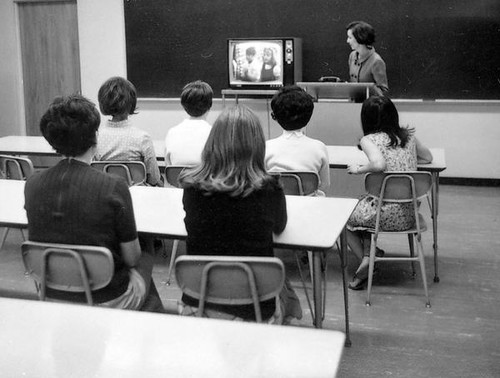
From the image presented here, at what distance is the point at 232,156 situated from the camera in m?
2.27

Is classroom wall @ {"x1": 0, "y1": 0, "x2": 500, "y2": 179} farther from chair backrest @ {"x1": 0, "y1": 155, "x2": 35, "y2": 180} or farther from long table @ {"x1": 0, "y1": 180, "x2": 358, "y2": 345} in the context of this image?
long table @ {"x1": 0, "y1": 180, "x2": 358, "y2": 345}

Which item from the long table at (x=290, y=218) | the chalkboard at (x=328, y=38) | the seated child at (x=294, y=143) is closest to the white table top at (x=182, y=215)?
the long table at (x=290, y=218)

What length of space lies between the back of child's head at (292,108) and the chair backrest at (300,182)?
0.90 ft

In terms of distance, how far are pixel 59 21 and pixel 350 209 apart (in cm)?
642

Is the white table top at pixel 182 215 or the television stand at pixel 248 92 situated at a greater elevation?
the television stand at pixel 248 92

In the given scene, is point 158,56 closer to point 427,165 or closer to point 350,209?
point 427,165

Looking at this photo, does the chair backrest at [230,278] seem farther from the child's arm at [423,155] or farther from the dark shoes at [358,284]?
the child's arm at [423,155]

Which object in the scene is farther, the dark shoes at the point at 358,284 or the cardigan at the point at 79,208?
the dark shoes at the point at 358,284

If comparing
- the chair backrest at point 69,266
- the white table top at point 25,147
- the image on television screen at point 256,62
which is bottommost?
the chair backrest at point 69,266

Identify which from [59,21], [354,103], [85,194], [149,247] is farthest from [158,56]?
[85,194]

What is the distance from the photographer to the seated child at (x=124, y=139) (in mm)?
3967

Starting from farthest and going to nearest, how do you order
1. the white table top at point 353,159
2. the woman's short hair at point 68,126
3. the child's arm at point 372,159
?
the white table top at point 353,159 < the child's arm at point 372,159 < the woman's short hair at point 68,126

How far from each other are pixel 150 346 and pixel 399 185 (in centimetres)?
240

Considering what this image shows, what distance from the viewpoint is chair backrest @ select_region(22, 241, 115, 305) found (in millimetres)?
2184
